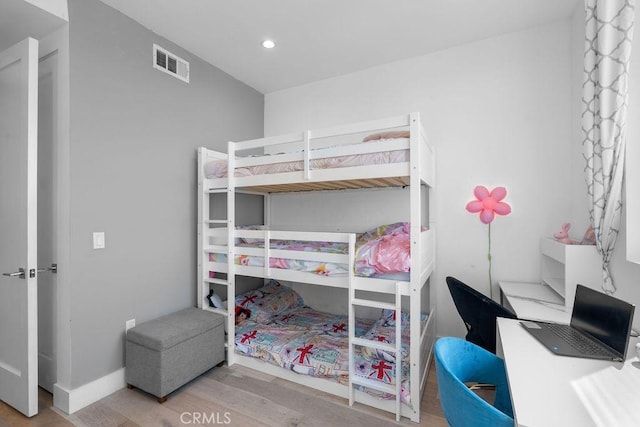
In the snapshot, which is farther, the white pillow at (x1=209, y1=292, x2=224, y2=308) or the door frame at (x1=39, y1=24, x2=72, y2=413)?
the white pillow at (x1=209, y1=292, x2=224, y2=308)

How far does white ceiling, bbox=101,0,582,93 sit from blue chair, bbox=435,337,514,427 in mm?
2225

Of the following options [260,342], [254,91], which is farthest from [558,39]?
[260,342]

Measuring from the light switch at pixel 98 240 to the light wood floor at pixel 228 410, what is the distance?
104 cm

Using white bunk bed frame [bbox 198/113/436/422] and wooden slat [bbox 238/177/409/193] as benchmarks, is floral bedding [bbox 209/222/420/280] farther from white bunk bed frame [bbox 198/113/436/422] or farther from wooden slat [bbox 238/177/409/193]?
wooden slat [bbox 238/177/409/193]

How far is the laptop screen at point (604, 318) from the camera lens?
1.19m

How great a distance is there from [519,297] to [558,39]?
2.01m

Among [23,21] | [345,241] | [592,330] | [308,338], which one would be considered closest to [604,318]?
[592,330]

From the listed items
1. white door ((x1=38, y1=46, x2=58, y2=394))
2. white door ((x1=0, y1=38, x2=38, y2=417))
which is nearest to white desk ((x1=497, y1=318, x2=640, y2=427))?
white door ((x1=0, y1=38, x2=38, y2=417))

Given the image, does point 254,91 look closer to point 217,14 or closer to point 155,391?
point 217,14

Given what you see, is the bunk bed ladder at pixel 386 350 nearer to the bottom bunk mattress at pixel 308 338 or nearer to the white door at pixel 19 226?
the bottom bunk mattress at pixel 308 338

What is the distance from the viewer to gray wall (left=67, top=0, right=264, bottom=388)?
191 cm

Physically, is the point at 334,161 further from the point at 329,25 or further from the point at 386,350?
the point at 386,350

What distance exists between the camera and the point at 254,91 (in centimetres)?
342

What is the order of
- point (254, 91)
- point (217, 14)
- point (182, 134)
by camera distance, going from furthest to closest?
point (254, 91) → point (182, 134) → point (217, 14)
